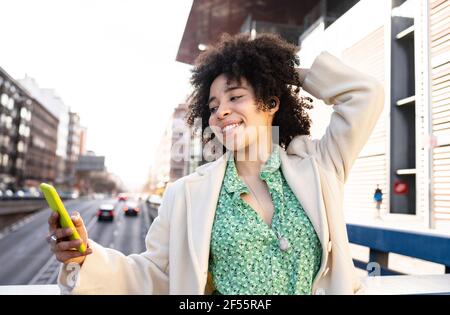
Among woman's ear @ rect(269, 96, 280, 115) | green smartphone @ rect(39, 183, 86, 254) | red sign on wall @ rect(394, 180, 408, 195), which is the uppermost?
woman's ear @ rect(269, 96, 280, 115)

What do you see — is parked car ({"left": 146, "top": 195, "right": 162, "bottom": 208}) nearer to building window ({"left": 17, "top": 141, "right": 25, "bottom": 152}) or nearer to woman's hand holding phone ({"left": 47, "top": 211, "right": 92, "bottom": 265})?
woman's hand holding phone ({"left": 47, "top": 211, "right": 92, "bottom": 265})

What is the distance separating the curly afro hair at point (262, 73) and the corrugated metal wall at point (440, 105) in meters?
1.34

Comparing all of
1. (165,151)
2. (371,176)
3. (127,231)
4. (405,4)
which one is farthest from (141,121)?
(371,176)

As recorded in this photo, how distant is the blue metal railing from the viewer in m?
1.64

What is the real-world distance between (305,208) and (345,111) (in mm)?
242

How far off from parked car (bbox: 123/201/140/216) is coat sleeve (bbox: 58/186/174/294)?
2.09 m

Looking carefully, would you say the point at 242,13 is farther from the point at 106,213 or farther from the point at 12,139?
the point at 12,139

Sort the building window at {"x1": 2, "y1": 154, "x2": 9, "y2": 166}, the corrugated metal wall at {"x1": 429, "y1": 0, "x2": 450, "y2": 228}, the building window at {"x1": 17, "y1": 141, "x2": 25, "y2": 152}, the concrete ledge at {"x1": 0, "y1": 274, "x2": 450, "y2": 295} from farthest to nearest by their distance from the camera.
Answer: the building window at {"x1": 17, "y1": 141, "x2": 25, "y2": 152} < the building window at {"x1": 2, "y1": 154, "x2": 9, "y2": 166} < the corrugated metal wall at {"x1": 429, "y1": 0, "x2": 450, "y2": 228} < the concrete ledge at {"x1": 0, "y1": 274, "x2": 450, "y2": 295}

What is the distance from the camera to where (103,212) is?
330cm

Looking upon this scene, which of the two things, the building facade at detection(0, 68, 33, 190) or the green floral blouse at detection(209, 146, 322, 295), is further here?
the building facade at detection(0, 68, 33, 190)

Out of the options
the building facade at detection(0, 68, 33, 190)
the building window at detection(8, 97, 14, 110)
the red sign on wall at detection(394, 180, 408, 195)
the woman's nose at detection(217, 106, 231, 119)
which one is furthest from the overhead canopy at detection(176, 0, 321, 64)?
the building window at detection(8, 97, 14, 110)

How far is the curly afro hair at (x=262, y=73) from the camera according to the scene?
87 centimetres
